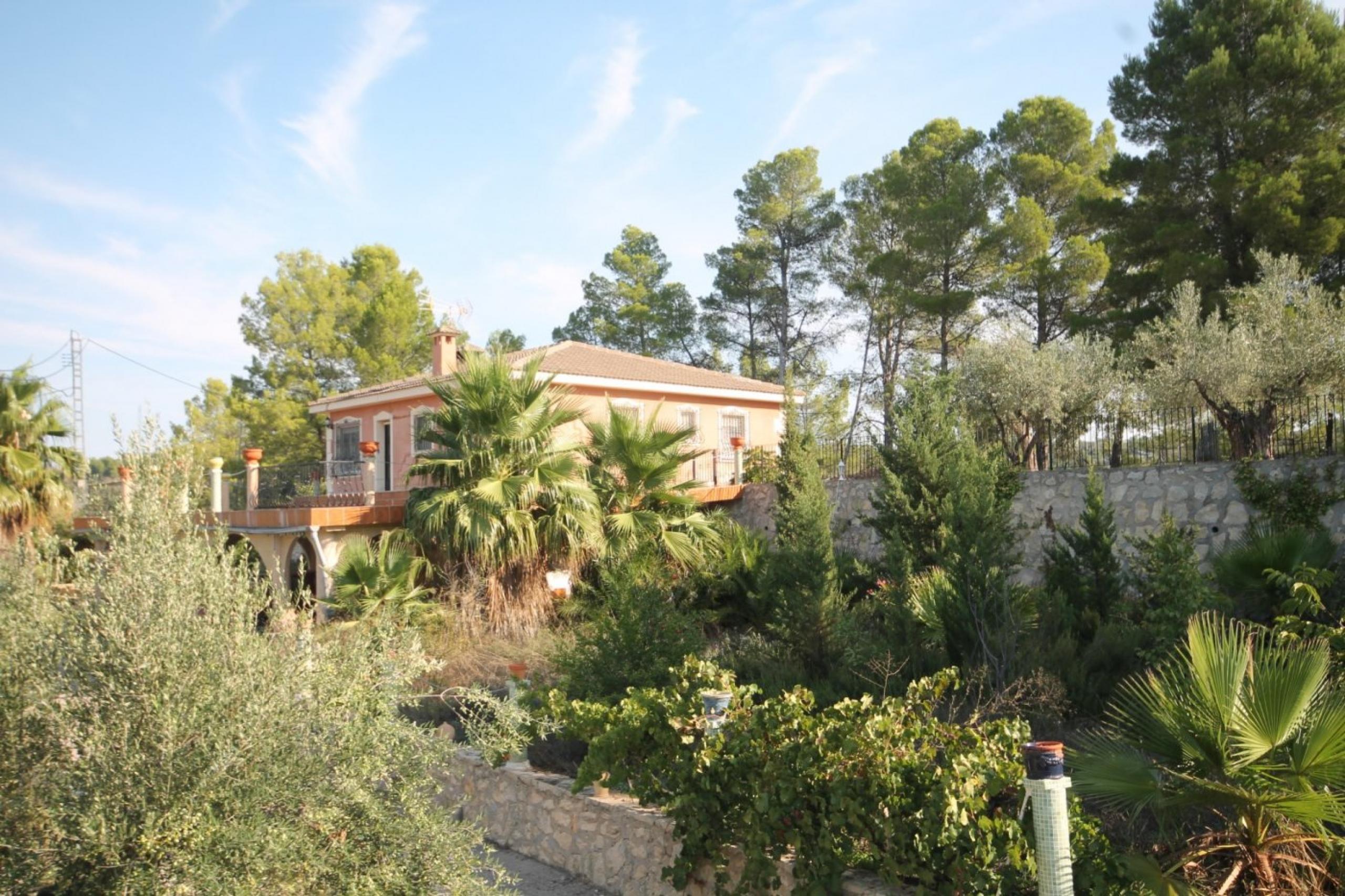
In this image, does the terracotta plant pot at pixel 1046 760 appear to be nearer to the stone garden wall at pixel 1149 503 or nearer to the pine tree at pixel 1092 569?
the pine tree at pixel 1092 569

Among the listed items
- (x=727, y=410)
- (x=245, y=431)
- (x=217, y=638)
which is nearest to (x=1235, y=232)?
(x=727, y=410)

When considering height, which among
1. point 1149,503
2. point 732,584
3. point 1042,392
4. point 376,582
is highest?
point 1042,392

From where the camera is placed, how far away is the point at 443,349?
70.7ft

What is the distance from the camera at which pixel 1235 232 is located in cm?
1873

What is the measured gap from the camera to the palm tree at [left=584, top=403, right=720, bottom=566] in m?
15.1

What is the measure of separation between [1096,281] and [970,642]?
20.7 meters

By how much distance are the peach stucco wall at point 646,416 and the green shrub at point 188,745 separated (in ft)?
48.4

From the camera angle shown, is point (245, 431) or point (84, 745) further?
point (245, 431)

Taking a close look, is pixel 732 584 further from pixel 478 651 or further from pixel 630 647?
pixel 630 647

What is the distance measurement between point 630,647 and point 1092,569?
565 cm

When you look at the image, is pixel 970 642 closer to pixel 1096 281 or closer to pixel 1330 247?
pixel 1330 247

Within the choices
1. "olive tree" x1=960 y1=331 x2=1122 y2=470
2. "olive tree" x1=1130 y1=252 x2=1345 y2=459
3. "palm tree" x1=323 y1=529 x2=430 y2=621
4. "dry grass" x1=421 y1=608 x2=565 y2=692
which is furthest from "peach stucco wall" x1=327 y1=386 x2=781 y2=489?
"olive tree" x1=1130 y1=252 x2=1345 y2=459

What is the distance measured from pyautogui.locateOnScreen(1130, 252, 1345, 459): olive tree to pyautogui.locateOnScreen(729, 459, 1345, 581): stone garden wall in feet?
3.87

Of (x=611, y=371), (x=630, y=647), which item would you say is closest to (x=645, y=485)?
(x=630, y=647)
